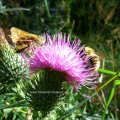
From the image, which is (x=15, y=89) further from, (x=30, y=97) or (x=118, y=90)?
(x=118, y=90)

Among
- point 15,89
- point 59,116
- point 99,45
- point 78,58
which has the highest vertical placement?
point 99,45

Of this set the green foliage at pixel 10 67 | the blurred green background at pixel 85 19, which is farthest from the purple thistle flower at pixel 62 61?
the blurred green background at pixel 85 19

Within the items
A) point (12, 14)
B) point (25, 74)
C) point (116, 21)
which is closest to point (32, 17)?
point (12, 14)

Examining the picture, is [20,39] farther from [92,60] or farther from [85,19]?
[85,19]

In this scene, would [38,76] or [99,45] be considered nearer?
[38,76]

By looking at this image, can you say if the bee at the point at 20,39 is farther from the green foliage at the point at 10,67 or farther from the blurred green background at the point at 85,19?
the blurred green background at the point at 85,19

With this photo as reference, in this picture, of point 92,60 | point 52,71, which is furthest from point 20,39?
point 92,60

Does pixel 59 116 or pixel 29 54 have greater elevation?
pixel 29 54

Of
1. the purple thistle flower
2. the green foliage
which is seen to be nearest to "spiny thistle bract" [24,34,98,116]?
the purple thistle flower
